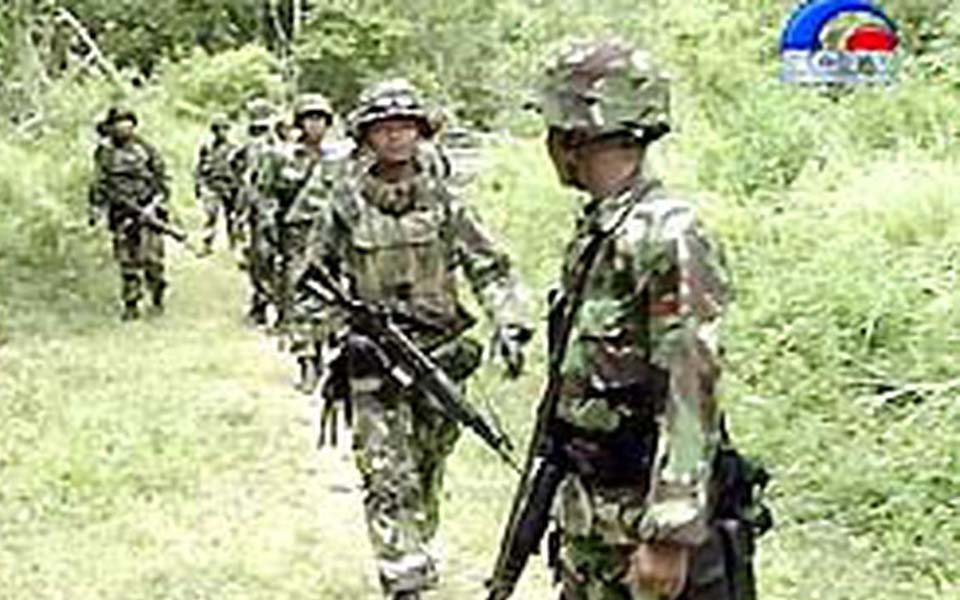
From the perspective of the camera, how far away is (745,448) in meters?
8.32

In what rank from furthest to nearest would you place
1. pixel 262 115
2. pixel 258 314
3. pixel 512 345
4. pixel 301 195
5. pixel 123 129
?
pixel 258 314
pixel 123 129
pixel 262 115
pixel 301 195
pixel 512 345

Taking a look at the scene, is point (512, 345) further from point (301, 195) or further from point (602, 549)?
point (301, 195)

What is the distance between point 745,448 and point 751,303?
124cm

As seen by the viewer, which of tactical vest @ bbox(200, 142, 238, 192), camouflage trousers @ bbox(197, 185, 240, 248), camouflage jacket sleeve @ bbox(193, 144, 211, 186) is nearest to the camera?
tactical vest @ bbox(200, 142, 238, 192)

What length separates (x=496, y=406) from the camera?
423 inches

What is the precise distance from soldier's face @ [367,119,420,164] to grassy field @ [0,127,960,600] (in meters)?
1.76

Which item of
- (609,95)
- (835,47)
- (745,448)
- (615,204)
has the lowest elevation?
(745,448)

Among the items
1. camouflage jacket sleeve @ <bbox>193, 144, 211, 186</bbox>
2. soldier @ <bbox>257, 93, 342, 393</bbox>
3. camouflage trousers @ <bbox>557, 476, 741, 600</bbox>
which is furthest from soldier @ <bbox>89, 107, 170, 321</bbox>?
camouflage trousers @ <bbox>557, 476, 741, 600</bbox>

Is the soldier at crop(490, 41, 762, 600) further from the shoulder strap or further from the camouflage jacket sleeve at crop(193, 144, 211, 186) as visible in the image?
the camouflage jacket sleeve at crop(193, 144, 211, 186)

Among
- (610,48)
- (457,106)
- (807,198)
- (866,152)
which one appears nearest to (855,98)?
(866,152)

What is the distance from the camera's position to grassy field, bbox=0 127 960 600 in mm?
7344

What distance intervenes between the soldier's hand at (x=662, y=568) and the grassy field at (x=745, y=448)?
9.77 feet

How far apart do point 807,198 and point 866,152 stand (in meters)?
1.12

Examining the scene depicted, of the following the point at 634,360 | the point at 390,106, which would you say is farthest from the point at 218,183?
the point at 634,360
